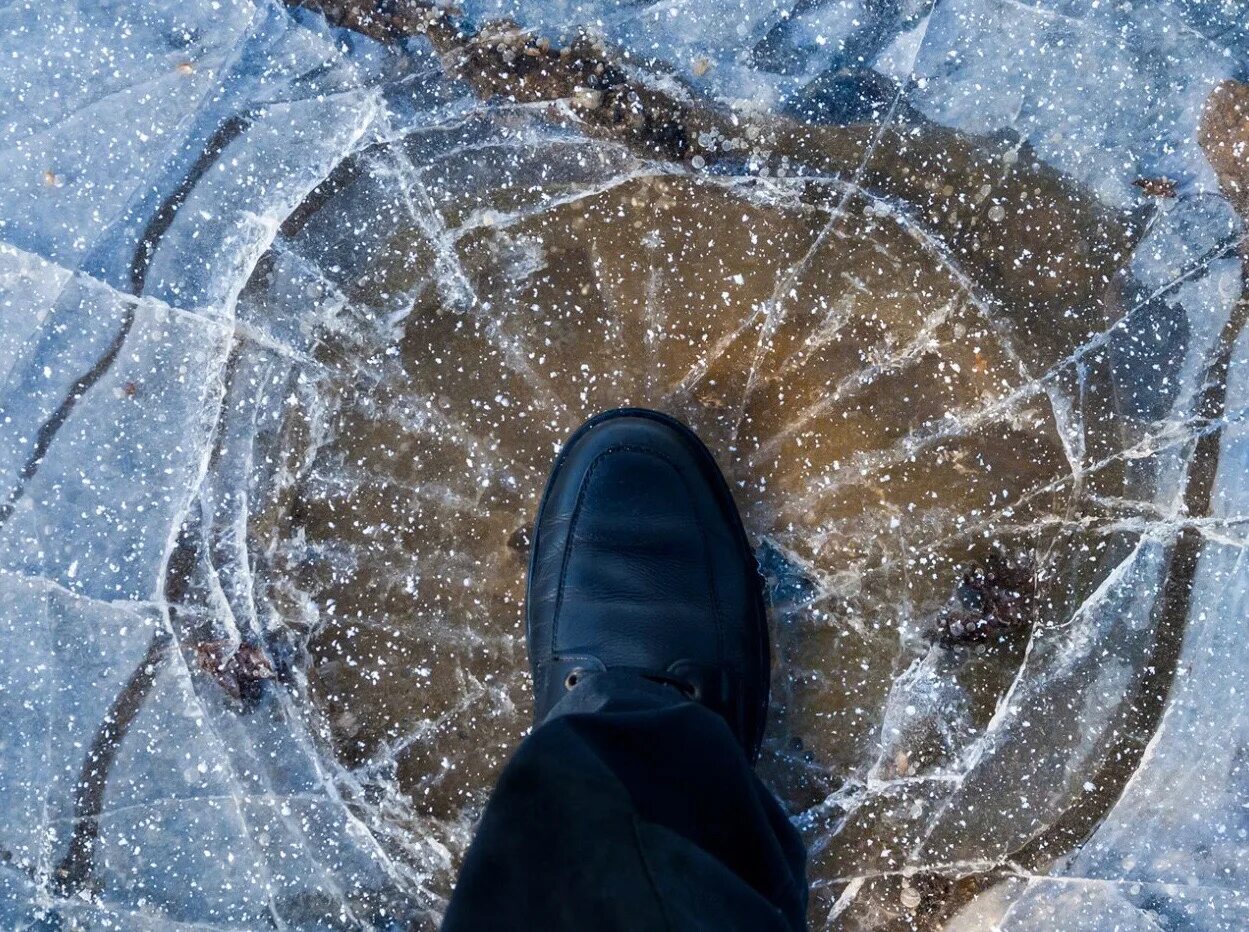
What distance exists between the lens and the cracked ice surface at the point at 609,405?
1.90 m

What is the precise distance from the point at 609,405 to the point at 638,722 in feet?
2.54

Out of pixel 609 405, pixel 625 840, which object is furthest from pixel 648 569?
pixel 625 840

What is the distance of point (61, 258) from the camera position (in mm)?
1946

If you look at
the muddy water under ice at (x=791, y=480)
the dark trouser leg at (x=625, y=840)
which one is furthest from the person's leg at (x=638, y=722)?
the muddy water under ice at (x=791, y=480)

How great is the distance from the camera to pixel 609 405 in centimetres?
194

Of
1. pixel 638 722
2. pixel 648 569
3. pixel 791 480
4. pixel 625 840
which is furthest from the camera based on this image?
pixel 791 480

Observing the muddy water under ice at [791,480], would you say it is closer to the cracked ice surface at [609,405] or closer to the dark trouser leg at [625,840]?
the cracked ice surface at [609,405]

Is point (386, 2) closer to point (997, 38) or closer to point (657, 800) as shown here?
point (997, 38)

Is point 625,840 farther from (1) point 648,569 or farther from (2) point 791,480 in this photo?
(2) point 791,480

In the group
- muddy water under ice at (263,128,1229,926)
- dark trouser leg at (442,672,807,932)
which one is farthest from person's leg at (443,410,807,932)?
muddy water under ice at (263,128,1229,926)

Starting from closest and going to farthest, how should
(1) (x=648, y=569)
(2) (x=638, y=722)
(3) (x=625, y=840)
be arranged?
1. (3) (x=625, y=840)
2. (2) (x=638, y=722)
3. (1) (x=648, y=569)

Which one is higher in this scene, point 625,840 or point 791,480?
point 791,480

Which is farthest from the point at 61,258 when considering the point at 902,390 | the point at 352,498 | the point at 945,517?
the point at 945,517

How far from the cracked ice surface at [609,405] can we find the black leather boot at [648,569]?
0.11 m
